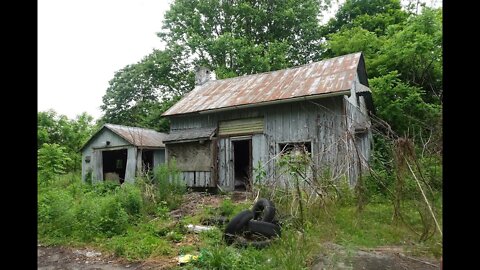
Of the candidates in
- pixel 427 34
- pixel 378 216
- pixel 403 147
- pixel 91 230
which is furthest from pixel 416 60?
pixel 91 230

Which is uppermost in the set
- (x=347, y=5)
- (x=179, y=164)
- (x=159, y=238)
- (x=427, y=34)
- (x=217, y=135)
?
(x=347, y=5)

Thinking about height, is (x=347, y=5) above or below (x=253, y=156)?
above

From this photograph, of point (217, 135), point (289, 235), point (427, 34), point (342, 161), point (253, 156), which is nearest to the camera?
point (289, 235)

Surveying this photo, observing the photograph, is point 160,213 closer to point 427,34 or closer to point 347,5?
point 427,34

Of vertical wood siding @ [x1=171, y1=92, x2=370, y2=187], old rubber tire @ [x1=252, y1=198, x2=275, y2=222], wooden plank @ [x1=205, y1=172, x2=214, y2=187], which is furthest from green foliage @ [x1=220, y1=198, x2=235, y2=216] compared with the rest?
wooden plank @ [x1=205, y1=172, x2=214, y2=187]

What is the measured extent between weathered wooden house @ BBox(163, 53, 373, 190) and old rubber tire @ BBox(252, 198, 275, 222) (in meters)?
3.17

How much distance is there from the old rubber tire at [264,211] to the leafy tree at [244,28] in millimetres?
17216

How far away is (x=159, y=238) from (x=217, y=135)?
633 centimetres

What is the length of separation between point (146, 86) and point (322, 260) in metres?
22.0

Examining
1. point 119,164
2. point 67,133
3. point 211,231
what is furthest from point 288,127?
point 67,133

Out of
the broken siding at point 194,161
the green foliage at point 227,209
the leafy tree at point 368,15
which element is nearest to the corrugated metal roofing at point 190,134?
the broken siding at point 194,161

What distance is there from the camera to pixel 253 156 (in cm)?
1159

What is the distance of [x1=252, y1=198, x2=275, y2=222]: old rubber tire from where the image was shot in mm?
6215

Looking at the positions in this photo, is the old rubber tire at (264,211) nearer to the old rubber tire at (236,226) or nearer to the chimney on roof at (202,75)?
the old rubber tire at (236,226)
